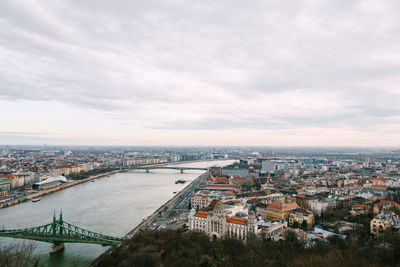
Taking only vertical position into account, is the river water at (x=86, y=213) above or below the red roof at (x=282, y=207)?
below

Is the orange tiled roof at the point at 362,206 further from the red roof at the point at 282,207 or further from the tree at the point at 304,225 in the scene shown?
the tree at the point at 304,225

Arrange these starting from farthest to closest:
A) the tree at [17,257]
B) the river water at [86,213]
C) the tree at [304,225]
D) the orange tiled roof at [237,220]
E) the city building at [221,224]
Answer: the tree at [304,225], the orange tiled roof at [237,220], the city building at [221,224], the river water at [86,213], the tree at [17,257]

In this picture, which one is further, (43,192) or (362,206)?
(43,192)

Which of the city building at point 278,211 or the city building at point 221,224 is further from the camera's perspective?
the city building at point 278,211

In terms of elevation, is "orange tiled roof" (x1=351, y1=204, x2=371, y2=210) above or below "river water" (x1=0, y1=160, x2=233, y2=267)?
above

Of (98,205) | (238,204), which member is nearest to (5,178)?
(98,205)

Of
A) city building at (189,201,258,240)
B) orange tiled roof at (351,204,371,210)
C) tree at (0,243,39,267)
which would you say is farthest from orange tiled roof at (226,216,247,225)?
orange tiled roof at (351,204,371,210)

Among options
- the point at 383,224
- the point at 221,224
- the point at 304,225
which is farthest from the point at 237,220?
the point at 383,224

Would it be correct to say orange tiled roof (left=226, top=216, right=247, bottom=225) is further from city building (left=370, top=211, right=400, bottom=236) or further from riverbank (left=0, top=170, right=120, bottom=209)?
riverbank (left=0, top=170, right=120, bottom=209)

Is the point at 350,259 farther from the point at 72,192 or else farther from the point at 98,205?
the point at 72,192

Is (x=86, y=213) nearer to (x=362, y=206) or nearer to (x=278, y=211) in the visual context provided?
(x=278, y=211)

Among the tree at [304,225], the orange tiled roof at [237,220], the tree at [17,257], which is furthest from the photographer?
the tree at [304,225]

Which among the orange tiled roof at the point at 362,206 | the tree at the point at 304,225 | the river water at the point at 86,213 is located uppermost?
the orange tiled roof at the point at 362,206

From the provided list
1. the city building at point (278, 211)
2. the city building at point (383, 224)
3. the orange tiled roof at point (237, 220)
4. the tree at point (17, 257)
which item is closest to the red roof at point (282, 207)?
the city building at point (278, 211)
